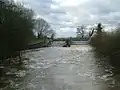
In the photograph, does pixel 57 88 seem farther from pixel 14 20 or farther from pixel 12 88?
pixel 14 20

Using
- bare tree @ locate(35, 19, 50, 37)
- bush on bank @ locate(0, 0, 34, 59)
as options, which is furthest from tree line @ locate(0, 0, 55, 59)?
bare tree @ locate(35, 19, 50, 37)

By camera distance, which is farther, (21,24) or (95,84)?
(21,24)

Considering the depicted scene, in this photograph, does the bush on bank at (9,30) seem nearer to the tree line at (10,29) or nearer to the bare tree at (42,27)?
the tree line at (10,29)

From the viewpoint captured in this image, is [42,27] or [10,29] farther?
[42,27]

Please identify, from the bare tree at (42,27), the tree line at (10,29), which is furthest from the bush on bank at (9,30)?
the bare tree at (42,27)

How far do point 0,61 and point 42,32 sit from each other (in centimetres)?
7541

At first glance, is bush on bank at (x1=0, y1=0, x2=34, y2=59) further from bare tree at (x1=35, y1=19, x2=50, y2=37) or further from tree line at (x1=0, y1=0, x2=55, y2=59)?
bare tree at (x1=35, y1=19, x2=50, y2=37)

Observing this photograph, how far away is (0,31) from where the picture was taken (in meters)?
40.7

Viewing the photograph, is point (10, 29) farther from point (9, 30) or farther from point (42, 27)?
point (42, 27)

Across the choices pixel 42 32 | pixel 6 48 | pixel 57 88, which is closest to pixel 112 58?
pixel 6 48

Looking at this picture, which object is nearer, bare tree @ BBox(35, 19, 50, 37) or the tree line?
the tree line

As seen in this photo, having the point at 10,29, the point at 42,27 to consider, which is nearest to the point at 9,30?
the point at 10,29

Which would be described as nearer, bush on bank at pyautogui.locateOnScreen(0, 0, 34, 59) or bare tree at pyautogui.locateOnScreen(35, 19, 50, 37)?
bush on bank at pyautogui.locateOnScreen(0, 0, 34, 59)

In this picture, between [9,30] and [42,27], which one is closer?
[9,30]
